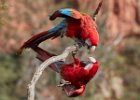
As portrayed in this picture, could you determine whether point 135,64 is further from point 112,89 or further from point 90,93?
point 90,93

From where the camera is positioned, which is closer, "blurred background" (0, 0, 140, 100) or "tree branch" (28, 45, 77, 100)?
"tree branch" (28, 45, 77, 100)

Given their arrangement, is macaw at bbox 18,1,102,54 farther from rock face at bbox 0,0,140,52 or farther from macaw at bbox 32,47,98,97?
rock face at bbox 0,0,140,52

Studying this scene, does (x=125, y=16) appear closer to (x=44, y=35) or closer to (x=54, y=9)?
(x=54, y=9)

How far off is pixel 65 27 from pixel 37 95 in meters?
11.9

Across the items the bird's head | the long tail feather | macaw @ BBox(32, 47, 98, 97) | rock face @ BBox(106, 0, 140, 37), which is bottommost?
rock face @ BBox(106, 0, 140, 37)

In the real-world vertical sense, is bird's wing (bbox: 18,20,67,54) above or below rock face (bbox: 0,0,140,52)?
above

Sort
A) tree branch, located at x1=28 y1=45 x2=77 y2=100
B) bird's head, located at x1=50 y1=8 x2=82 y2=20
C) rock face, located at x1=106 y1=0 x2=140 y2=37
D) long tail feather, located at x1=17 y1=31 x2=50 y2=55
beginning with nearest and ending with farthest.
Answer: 1. tree branch, located at x1=28 y1=45 x2=77 y2=100
2. bird's head, located at x1=50 y1=8 x2=82 y2=20
3. long tail feather, located at x1=17 y1=31 x2=50 y2=55
4. rock face, located at x1=106 y1=0 x2=140 y2=37

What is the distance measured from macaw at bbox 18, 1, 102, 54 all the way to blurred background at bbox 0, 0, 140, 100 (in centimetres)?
1037

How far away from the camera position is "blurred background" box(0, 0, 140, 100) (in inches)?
685

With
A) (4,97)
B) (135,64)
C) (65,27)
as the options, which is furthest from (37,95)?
(65,27)

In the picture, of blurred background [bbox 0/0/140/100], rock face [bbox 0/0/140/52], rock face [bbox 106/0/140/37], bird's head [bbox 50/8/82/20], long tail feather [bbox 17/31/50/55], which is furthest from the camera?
rock face [bbox 106/0/140/37]

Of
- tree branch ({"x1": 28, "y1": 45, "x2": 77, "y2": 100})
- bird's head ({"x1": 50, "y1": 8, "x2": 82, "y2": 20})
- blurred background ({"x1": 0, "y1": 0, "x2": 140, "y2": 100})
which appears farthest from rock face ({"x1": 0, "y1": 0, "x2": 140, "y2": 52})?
tree branch ({"x1": 28, "y1": 45, "x2": 77, "y2": 100})

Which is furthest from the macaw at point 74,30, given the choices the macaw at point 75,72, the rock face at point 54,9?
the rock face at point 54,9

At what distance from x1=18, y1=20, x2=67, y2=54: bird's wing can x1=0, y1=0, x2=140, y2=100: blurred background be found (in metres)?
10.4
